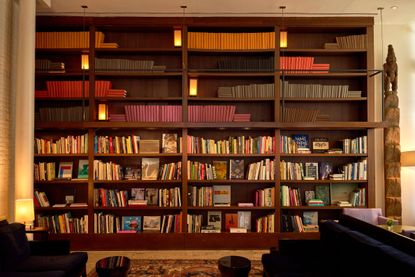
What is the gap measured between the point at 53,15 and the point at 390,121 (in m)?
5.38

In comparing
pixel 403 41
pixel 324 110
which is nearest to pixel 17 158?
pixel 324 110

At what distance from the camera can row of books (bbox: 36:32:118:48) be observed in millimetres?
5105

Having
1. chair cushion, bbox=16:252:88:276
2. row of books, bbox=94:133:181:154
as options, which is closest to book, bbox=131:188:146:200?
row of books, bbox=94:133:181:154

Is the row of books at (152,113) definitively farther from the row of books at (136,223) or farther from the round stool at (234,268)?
the round stool at (234,268)

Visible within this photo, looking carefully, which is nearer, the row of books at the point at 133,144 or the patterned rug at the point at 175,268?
the patterned rug at the point at 175,268

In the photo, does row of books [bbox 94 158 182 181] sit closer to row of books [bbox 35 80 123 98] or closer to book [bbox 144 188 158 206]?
book [bbox 144 188 158 206]

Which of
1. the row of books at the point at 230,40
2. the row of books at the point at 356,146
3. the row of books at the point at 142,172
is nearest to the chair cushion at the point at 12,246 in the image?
the row of books at the point at 142,172

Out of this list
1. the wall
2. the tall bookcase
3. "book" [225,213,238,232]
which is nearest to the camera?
the tall bookcase

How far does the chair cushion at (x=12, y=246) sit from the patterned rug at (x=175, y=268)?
909 millimetres

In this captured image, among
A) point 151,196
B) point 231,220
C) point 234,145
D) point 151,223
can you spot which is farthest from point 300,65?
point 151,223

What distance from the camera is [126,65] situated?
511cm

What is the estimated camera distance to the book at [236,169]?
5.19m

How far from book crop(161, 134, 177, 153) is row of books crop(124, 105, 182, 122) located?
0.89ft

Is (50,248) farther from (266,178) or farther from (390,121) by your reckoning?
(390,121)
